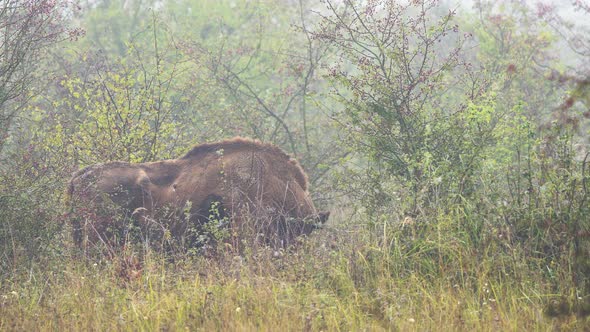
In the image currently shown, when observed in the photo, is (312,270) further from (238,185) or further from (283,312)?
(238,185)

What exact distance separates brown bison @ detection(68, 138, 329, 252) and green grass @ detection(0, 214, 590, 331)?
1.68 m

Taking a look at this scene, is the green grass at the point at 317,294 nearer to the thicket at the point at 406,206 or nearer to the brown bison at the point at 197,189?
the thicket at the point at 406,206

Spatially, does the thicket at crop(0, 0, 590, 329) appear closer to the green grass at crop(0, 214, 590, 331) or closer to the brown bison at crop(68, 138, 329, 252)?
the green grass at crop(0, 214, 590, 331)

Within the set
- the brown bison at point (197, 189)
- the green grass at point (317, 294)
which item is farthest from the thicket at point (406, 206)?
the brown bison at point (197, 189)

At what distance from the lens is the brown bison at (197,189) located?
27.4ft

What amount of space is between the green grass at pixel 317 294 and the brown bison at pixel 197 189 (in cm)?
168

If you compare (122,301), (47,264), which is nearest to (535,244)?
(122,301)

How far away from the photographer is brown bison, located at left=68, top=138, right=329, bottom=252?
27.4 ft

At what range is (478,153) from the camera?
24.7 feet

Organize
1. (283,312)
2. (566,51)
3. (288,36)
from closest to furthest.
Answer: (283,312) → (288,36) → (566,51)

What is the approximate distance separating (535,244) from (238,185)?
3815mm

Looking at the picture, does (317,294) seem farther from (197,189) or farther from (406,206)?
(197,189)

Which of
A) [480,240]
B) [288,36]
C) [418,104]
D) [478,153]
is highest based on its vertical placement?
[288,36]

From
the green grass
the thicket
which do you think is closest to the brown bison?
the thicket
